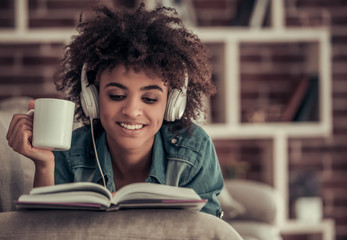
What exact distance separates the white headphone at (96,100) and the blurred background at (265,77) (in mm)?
1370

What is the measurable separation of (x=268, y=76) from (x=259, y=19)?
0.42 m

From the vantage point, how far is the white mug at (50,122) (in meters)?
1.02

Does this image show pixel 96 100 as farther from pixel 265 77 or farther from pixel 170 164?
pixel 265 77

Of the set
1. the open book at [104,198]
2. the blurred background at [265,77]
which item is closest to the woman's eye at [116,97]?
the open book at [104,198]

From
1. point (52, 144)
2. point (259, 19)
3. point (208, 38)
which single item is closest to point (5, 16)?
point (208, 38)

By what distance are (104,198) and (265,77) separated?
2201mm

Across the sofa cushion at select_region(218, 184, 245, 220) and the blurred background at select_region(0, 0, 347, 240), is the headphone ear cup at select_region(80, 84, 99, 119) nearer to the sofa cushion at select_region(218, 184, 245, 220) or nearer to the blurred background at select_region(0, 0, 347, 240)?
the sofa cushion at select_region(218, 184, 245, 220)

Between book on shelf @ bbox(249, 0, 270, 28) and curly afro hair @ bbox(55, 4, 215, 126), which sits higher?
book on shelf @ bbox(249, 0, 270, 28)

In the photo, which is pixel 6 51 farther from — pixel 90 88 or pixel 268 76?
pixel 90 88

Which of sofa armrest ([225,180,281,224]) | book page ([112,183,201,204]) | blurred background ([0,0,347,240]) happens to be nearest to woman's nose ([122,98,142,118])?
book page ([112,183,201,204])

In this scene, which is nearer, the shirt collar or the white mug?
the white mug

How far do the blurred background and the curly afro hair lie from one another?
1.29 m

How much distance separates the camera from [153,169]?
126 cm

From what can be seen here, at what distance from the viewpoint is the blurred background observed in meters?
2.64
